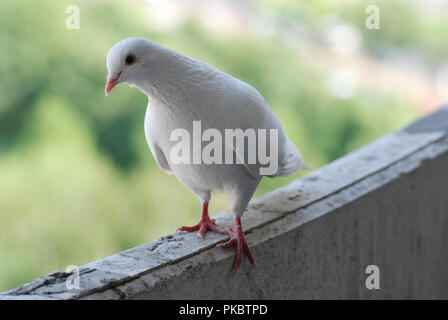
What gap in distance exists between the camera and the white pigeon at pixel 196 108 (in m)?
0.87

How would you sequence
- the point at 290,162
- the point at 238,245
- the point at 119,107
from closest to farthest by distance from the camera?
the point at 238,245, the point at 290,162, the point at 119,107

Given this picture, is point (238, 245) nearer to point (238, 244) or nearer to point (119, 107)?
point (238, 244)

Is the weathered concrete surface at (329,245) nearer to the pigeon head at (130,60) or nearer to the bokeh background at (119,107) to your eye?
the pigeon head at (130,60)

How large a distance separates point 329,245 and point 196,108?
506mm

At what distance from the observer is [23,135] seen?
3529 millimetres

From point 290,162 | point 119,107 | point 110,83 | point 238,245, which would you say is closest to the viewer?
point 110,83

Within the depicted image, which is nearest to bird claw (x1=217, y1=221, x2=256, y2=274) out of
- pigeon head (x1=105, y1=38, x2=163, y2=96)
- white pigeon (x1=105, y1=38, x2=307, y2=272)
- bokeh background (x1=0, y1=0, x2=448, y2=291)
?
white pigeon (x1=105, y1=38, x2=307, y2=272)

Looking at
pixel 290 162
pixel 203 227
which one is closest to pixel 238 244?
pixel 203 227

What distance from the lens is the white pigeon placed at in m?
0.87

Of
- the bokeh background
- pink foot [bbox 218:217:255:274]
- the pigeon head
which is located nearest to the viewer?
the pigeon head

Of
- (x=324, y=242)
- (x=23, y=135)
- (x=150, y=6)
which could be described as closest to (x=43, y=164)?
(x=23, y=135)

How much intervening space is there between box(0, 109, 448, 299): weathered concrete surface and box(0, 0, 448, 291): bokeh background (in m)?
1.63

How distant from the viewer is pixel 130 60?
86 centimetres

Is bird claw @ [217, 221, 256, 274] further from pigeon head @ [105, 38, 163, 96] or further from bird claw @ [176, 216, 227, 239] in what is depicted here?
pigeon head @ [105, 38, 163, 96]
